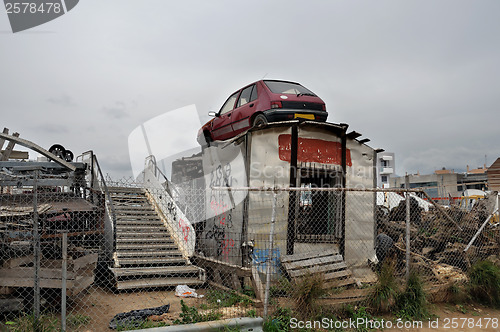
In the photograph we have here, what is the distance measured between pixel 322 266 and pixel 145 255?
423 cm

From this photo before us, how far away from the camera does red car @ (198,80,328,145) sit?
Answer: 7902mm

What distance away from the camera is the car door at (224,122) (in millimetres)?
9614

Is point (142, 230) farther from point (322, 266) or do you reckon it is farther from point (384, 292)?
point (384, 292)

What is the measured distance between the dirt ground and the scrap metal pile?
60 cm

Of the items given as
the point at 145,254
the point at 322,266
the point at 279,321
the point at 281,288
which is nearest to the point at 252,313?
the point at 279,321

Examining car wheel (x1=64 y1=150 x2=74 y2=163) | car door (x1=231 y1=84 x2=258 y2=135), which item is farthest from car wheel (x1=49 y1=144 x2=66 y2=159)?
car door (x1=231 y1=84 x2=258 y2=135)

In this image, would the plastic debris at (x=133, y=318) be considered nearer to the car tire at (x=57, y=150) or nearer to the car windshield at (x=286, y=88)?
the car windshield at (x=286, y=88)

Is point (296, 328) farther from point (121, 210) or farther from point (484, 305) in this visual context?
point (121, 210)

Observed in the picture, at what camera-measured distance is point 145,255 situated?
322 inches

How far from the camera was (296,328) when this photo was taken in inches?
183

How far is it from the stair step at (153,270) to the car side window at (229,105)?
4.47 metres

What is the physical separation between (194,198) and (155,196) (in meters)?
2.07

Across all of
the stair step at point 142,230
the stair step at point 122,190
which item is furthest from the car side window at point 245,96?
the stair step at point 122,190

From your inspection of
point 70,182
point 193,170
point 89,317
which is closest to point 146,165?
point 193,170
